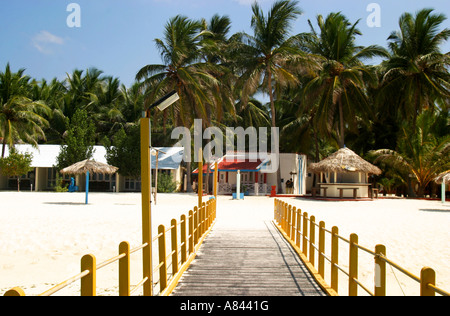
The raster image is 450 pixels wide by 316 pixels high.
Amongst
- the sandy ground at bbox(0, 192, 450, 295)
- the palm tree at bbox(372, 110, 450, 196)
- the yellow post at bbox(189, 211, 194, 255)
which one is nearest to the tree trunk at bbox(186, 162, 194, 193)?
the palm tree at bbox(372, 110, 450, 196)

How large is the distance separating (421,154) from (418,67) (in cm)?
576

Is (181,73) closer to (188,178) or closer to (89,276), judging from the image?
(188,178)

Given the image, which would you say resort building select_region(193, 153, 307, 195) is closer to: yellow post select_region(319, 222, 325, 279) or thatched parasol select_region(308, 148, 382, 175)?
thatched parasol select_region(308, 148, 382, 175)

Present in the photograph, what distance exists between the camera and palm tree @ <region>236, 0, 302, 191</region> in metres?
29.9

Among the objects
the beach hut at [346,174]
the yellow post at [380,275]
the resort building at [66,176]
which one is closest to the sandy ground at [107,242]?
the yellow post at [380,275]

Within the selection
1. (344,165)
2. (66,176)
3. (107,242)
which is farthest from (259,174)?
(107,242)

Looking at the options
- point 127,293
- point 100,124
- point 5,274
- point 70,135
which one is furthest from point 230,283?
point 100,124

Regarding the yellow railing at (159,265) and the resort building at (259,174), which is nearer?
the yellow railing at (159,265)

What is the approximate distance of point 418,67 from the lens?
→ 29625 mm

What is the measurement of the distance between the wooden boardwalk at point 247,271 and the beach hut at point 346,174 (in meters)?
17.8

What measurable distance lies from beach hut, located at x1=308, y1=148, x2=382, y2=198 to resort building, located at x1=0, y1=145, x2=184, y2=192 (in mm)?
11843
